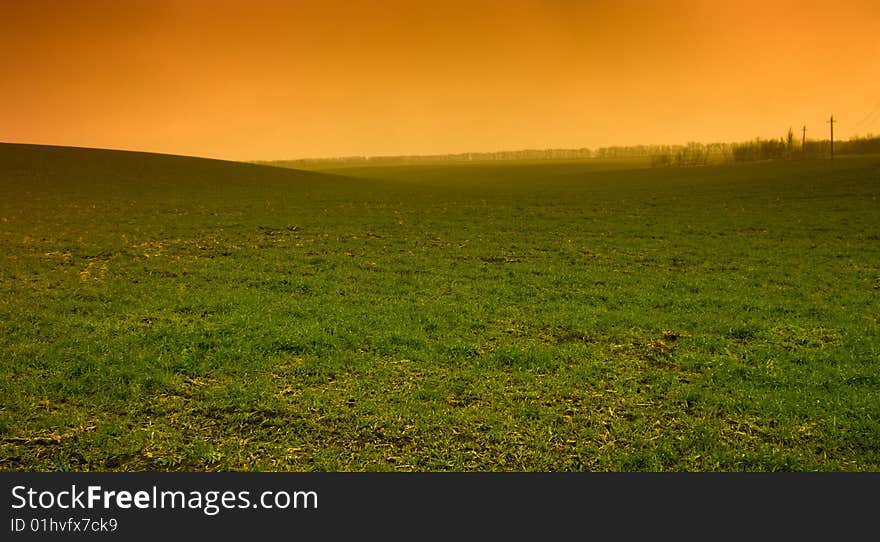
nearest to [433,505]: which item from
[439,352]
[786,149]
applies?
[439,352]

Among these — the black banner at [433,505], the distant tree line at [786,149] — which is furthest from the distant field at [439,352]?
the distant tree line at [786,149]

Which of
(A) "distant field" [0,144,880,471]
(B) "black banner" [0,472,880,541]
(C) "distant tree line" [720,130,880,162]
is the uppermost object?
(C) "distant tree line" [720,130,880,162]

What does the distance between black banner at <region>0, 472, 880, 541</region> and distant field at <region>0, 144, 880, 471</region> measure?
0.29 metres

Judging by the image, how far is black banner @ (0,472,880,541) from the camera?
21.8 feet

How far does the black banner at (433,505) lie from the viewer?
6645mm

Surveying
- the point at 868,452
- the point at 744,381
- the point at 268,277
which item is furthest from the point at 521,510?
the point at 268,277

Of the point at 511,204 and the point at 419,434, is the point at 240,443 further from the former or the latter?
the point at 511,204

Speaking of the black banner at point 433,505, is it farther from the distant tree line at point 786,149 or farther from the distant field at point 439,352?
the distant tree line at point 786,149

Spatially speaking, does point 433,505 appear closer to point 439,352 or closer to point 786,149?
point 439,352

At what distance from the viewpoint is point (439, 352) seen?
11.9m

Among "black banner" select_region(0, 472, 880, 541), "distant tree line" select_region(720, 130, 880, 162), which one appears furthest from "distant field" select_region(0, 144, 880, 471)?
"distant tree line" select_region(720, 130, 880, 162)

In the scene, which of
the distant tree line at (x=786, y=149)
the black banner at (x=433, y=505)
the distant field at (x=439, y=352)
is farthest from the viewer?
the distant tree line at (x=786, y=149)

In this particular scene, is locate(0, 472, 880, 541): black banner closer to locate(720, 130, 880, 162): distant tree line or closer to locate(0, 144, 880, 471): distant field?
locate(0, 144, 880, 471): distant field

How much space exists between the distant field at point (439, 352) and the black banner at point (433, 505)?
289mm
